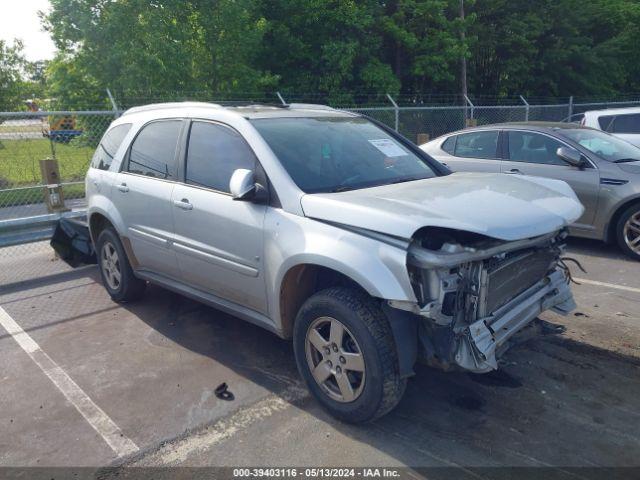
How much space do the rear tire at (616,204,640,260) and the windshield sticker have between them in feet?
11.9

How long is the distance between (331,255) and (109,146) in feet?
11.0

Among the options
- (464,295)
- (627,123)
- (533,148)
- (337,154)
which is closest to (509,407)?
(464,295)

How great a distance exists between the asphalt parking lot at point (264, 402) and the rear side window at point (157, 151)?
140 cm

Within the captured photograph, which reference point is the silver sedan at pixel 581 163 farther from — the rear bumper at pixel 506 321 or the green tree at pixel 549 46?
the green tree at pixel 549 46

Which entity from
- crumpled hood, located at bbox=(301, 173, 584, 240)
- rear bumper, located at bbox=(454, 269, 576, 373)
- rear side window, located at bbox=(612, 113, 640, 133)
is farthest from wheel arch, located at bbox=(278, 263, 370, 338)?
rear side window, located at bbox=(612, 113, 640, 133)

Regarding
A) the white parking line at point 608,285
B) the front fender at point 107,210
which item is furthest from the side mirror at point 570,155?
the front fender at point 107,210

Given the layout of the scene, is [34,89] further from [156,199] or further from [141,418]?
[141,418]

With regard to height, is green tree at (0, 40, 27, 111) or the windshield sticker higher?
green tree at (0, 40, 27, 111)

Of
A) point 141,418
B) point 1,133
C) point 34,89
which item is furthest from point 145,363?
point 34,89

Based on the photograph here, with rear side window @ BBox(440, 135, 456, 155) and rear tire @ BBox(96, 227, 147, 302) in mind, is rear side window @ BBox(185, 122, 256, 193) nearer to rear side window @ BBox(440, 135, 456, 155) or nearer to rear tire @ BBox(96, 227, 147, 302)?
rear tire @ BBox(96, 227, 147, 302)

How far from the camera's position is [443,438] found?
310 cm

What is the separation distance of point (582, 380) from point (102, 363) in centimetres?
355

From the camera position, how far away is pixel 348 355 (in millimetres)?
3131

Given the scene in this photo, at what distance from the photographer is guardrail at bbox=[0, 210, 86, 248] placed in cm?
625
